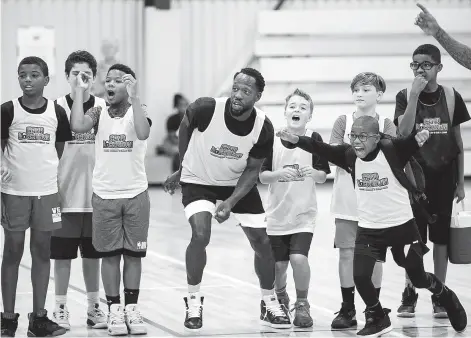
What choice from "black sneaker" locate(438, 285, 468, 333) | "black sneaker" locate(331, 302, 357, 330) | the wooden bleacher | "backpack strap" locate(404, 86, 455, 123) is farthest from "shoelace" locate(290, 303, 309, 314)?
the wooden bleacher

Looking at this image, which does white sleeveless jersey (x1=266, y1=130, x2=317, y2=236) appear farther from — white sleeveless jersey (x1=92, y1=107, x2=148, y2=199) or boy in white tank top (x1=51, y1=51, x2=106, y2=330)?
boy in white tank top (x1=51, y1=51, x2=106, y2=330)

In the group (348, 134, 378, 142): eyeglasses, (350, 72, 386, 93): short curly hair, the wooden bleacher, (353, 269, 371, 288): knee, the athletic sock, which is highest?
the wooden bleacher

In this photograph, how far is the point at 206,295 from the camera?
7.61 m

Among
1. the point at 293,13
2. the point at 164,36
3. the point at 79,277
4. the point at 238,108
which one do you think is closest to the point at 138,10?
the point at 164,36

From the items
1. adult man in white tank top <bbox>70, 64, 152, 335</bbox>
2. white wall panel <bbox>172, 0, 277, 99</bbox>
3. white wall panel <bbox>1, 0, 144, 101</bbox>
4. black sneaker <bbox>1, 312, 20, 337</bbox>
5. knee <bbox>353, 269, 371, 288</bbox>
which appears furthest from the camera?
white wall panel <bbox>172, 0, 277, 99</bbox>

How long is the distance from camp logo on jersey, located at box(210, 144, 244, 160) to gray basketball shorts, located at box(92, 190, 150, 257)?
0.56m

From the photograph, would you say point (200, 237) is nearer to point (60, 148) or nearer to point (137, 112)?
point (137, 112)

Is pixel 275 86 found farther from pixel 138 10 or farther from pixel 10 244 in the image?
pixel 10 244

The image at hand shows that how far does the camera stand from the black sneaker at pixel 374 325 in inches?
234

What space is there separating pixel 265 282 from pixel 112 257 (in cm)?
103

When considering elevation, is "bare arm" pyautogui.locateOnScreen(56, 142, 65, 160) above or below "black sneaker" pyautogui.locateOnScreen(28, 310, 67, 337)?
above

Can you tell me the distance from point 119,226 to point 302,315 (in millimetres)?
1330

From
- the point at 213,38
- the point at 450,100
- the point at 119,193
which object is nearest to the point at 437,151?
the point at 450,100

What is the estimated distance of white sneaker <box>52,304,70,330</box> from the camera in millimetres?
6234
